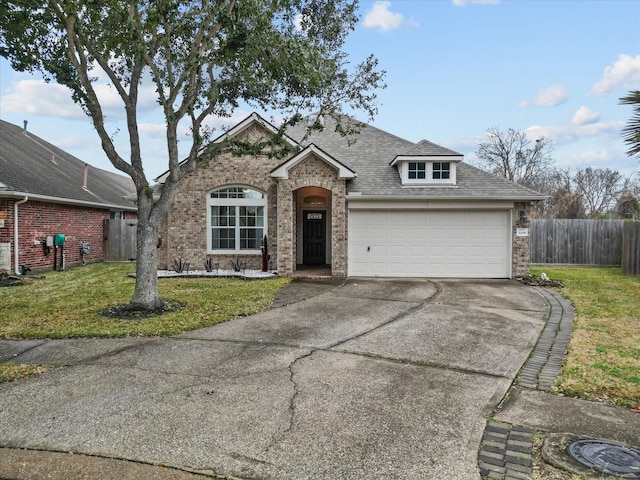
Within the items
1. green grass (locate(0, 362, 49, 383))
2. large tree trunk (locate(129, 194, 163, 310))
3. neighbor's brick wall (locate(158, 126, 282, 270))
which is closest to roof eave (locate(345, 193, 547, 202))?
neighbor's brick wall (locate(158, 126, 282, 270))

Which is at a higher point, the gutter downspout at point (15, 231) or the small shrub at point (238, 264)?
the gutter downspout at point (15, 231)

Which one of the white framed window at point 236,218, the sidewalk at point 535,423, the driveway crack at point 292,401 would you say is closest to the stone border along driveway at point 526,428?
the sidewalk at point 535,423

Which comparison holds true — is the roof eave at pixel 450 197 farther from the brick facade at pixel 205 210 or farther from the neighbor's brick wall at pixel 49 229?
the neighbor's brick wall at pixel 49 229

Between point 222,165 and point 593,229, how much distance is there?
15531mm

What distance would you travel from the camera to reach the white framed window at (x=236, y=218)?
14797mm

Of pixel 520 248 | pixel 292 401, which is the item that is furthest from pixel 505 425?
pixel 520 248

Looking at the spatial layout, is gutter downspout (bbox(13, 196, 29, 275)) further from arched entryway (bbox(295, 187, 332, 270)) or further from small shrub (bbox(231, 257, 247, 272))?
arched entryway (bbox(295, 187, 332, 270))

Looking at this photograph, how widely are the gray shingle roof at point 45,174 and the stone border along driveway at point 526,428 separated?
14.7 metres

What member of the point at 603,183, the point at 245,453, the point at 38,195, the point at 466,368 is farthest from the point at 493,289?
the point at 603,183

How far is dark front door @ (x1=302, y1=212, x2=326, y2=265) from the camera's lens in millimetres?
16547

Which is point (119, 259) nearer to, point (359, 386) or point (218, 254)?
point (218, 254)

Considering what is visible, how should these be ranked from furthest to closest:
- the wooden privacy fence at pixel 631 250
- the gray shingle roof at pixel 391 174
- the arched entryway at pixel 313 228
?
1. the arched entryway at pixel 313 228
2. the wooden privacy fence at pixel 631 250
3. the gray shingle roof at pixel 391 174

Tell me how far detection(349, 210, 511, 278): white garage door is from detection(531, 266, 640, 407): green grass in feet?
8.02

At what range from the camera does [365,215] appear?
45.5ft
